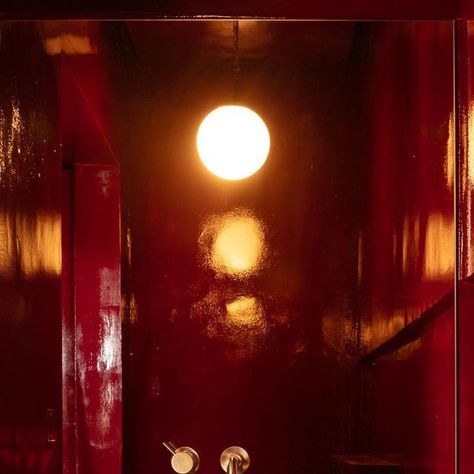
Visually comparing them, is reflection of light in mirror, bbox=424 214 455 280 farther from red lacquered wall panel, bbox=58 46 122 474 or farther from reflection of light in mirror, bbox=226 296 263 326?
red lacquered wall panel, bbox=58 46 122 474

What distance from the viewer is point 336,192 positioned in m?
4.95

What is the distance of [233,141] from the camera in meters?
4.07

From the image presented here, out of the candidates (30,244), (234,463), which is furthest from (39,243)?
(234,463)

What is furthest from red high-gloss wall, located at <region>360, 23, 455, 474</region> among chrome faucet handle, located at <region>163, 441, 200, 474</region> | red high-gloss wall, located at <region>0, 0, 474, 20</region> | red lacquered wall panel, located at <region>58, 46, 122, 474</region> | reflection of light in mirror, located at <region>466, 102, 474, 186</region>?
red lacquered wall panel, located at <region>58, 46, 122, 474</region>

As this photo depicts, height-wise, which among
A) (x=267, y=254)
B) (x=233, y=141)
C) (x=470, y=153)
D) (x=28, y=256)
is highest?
(x=233, y=141)

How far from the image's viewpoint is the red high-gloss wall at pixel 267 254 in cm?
480

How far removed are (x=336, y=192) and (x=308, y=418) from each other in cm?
176

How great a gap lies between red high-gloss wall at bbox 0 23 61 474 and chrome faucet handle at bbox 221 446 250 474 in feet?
2.72

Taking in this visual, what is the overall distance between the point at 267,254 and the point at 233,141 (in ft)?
3.76

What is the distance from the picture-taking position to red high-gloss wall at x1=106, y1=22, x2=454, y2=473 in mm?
4797

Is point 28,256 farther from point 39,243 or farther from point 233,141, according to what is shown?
point 233,141

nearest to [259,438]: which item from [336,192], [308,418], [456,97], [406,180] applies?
[308,418]

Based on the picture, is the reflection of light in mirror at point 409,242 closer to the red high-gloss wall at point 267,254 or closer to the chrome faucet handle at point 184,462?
the red high-gloss wall at point 267,254

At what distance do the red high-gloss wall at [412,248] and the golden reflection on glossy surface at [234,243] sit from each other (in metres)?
0.83
